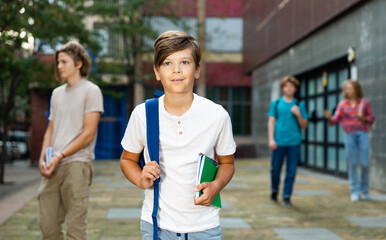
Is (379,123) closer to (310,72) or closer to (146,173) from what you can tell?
(310,72)

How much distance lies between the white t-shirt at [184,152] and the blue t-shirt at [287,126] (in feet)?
17.1

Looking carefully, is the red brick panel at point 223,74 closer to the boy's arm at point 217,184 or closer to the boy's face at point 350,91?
the boy's face at point 350,91

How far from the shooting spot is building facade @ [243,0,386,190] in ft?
31.9

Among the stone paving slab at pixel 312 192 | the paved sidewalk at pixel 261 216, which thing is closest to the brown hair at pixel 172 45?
the paved sidewalk at pixel 261 216

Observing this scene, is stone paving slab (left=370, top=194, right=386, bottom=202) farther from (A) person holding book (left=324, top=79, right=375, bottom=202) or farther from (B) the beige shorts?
(B) the beige shorts

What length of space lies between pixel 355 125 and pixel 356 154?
52 cm

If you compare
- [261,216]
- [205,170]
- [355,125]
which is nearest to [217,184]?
[205,170]

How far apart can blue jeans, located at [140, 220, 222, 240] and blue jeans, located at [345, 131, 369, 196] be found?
6260 millimetres

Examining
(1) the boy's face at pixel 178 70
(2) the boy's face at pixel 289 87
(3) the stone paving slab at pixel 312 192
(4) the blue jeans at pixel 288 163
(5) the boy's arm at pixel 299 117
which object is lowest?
(3) the stone paving slab at pixel 312 192

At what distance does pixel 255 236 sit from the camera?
5.64 meters

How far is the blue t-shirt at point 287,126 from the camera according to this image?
24.7ft

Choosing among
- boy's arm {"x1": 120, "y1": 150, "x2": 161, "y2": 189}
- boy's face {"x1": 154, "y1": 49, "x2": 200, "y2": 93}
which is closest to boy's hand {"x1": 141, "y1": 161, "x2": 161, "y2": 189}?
boy's arm {"x1": 120, "y1": 150, "x2": 161, "y2": 189}

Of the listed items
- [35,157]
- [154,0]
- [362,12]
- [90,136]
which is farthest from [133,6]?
[90,136]

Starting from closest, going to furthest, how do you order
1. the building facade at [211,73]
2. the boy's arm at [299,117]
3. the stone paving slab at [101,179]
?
the boy's arm at [299,117]
the stone paving slab at [101,179]
the building facade at [211,73]
